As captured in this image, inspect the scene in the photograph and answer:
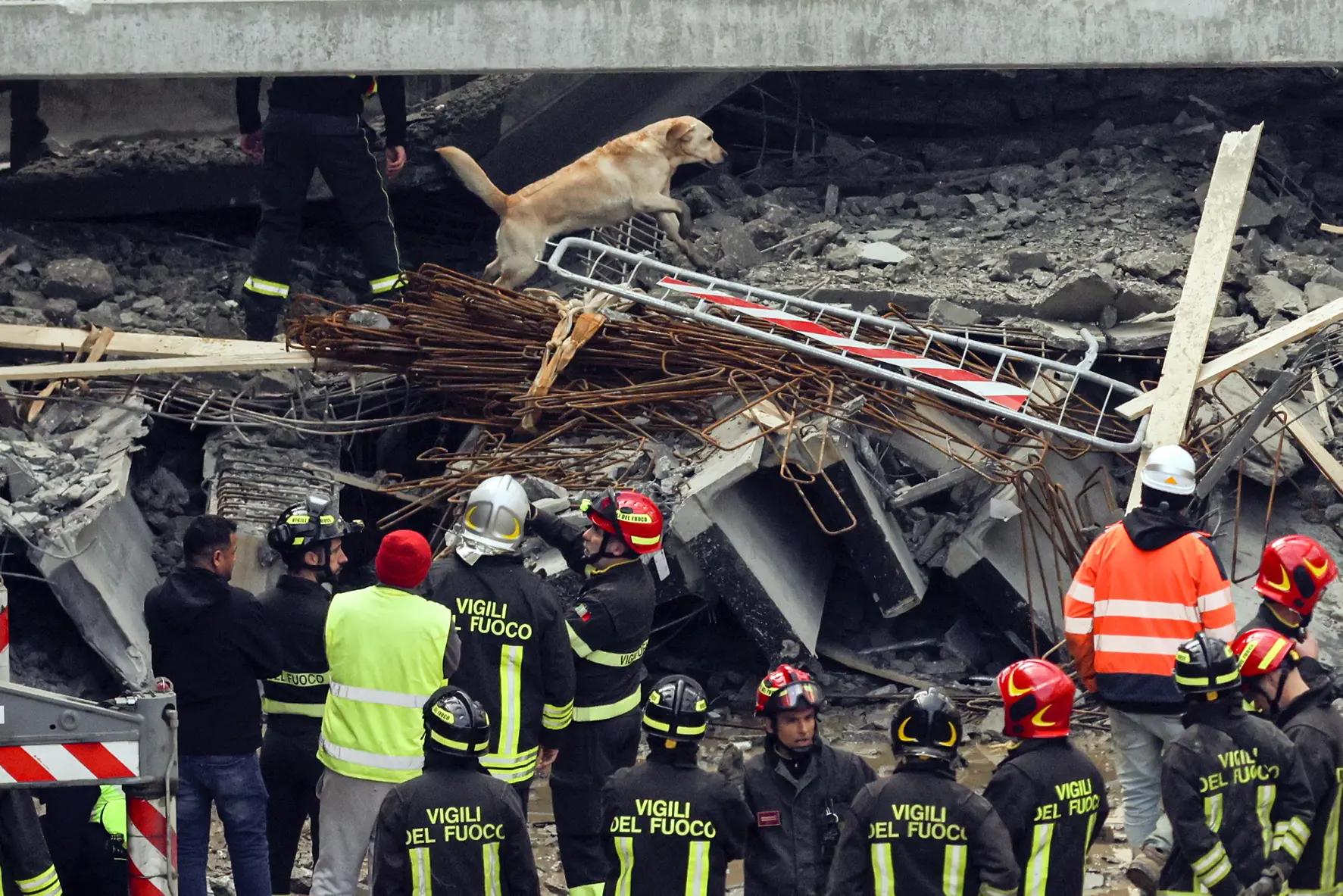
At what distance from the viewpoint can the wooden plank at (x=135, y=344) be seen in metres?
8.93

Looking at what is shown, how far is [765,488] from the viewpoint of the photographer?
844 cm

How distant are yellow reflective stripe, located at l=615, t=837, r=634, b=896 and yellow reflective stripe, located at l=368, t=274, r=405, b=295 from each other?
17.0 feet

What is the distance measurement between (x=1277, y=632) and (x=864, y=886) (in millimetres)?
1676

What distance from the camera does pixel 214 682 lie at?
19.4 ft

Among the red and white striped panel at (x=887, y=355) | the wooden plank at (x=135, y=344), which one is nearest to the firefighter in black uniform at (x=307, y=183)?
the wooden plank at (x=135, y=344)

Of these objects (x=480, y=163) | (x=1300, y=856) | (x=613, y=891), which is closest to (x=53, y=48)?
(x=480, y=163)

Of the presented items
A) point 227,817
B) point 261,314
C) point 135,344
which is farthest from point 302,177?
point 227,817

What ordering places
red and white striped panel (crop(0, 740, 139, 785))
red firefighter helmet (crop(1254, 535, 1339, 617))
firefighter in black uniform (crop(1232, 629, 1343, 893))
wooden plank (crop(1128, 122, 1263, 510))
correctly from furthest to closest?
wooden plank (crop(1128, 122, 1263, 510)) → red firefighter helmet (crop(1254, 535, 1339, 617)) → firefighter in black uniform (crop(1232, 629, 1343, 893)) → red and white striped panel (crop(0, 740, 139, 785))

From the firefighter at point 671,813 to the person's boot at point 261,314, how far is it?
520 centimetres

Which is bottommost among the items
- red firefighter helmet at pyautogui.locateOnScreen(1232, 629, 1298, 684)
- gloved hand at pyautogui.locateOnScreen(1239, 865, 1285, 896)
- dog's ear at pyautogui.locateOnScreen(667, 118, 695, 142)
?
gloved hand at pyautogui.locateOnScreen(1239, 865, 1285, 896)

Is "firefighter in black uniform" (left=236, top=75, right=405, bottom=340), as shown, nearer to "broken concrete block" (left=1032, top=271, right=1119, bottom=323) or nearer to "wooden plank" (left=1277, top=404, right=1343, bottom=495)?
"broken concrete block" (left=1032, top=271, right=1119, bottom=323)

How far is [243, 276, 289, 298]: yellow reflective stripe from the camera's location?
9.52m

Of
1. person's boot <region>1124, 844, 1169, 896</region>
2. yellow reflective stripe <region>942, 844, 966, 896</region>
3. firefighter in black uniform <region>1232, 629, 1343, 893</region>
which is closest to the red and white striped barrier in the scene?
yellow reflective stripe <region>942, 844, 966, 896</region>

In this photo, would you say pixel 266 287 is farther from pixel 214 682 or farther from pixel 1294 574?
pixel 1294 574
